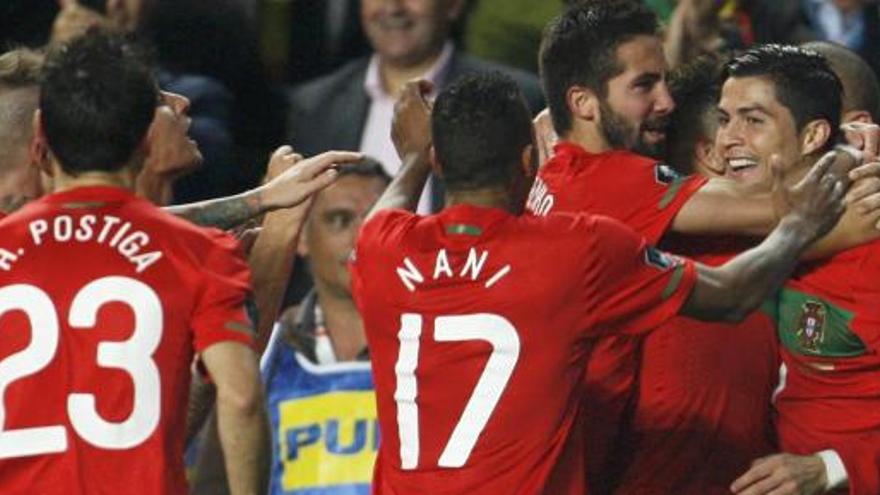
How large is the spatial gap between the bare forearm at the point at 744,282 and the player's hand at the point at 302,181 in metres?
0.98

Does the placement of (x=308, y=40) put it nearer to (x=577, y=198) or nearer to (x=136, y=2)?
(x=136, y=2)

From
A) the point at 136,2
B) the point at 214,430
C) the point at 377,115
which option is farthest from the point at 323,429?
the point at 136,2

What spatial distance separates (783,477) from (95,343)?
79.6 inches

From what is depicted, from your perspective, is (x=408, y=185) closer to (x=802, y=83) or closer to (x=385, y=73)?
(x=802, y=83)

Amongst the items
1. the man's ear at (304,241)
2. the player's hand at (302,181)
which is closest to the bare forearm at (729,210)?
the player's hand at (302,181)

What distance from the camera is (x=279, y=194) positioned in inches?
258

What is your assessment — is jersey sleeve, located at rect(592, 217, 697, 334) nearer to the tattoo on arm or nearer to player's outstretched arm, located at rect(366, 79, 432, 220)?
player's outstretched arm, located at rect(366, 79, 432, 220)

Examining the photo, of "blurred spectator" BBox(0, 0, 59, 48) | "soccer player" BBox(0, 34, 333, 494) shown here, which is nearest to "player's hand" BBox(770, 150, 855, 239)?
"soccer player" BBox(0, 34, 333, 494)

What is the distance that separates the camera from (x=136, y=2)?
9.87 metres

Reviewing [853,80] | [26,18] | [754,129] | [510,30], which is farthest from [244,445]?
[26,18]

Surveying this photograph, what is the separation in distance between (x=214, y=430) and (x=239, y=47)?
7.82 feet

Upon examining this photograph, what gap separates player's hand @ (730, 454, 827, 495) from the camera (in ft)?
22.1

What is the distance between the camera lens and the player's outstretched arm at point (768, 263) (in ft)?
20.6

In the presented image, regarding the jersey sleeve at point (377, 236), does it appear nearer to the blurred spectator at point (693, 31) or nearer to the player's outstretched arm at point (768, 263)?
the player's outstretched arm at point (768, 263)
